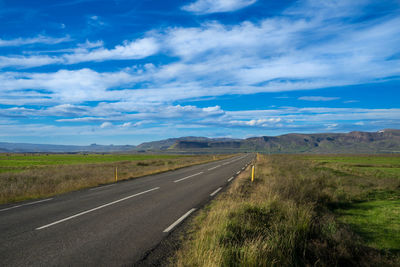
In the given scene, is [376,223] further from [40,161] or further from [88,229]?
[40,161]

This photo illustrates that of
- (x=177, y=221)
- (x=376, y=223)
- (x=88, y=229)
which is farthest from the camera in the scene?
(x=376, y=223)

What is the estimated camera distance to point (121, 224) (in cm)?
681

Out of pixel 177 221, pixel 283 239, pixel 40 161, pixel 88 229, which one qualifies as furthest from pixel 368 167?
pixel 40 161

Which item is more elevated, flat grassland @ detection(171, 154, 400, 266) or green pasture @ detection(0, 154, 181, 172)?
flat grassland @ detection(171, 154, 400, 266)

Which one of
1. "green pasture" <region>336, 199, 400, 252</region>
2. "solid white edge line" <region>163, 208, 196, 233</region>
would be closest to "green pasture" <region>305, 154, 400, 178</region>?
"green pasture" <region>336, 199, 400, 252</region>

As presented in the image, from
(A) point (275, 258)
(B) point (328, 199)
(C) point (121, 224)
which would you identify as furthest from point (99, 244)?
(B) point (328, 199)

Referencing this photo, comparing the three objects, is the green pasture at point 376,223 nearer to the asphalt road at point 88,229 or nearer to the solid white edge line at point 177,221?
the solid white edge line at point 177,221

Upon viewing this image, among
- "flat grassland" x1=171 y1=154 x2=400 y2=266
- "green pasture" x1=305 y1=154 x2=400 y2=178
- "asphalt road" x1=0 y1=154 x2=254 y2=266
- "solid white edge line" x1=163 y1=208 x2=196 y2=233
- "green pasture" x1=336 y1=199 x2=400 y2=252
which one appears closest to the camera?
"flat grassland" x1=171 y1=154 x2=400 y2=266

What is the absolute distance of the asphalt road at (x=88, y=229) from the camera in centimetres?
476

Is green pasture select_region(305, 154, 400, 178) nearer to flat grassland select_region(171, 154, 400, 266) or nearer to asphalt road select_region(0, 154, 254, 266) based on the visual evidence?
flat grassland select_region(171, 154, 400, 266)

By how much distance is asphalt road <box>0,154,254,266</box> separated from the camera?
4758 mm

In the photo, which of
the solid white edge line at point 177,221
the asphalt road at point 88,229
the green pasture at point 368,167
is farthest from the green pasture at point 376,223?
the green pasture at point 368,167

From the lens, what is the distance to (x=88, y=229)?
6414 mm

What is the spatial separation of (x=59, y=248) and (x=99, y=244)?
80 centimetres
